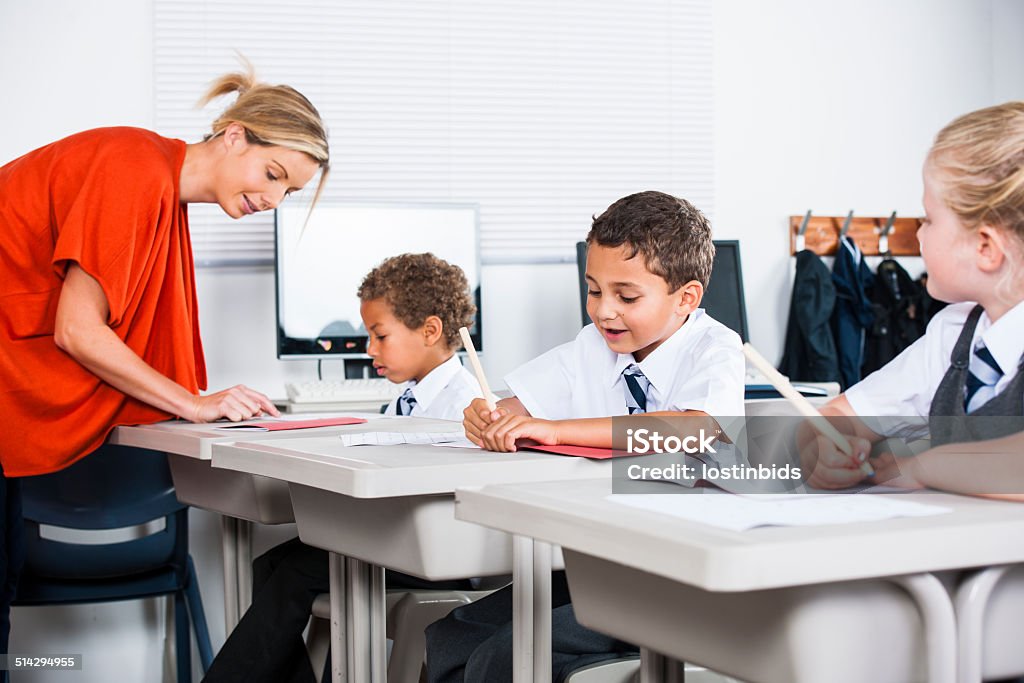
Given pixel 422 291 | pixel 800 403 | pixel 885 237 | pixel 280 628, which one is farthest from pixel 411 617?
pixel 885 237

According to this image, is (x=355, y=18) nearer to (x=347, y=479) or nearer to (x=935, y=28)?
(x=935, y=28)

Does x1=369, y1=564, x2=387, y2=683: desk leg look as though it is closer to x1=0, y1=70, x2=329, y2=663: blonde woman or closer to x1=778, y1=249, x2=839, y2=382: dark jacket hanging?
x1=0, y1=70, x2=329, y2=663: blonde woman

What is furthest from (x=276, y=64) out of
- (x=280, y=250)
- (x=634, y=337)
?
(x=634, y=337)

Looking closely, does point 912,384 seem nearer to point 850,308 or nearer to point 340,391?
point 340,391

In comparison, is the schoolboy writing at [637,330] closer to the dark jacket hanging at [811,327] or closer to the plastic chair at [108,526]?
the plastic chair at [108,526]

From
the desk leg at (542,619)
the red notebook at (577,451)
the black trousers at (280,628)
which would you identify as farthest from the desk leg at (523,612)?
the black trousers at (280,628)

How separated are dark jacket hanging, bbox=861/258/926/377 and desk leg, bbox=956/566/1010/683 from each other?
2.73 metres

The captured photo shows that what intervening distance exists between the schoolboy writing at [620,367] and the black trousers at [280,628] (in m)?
0.44

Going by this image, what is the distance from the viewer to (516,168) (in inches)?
133

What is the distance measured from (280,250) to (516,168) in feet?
2.75

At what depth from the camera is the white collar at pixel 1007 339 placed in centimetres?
105

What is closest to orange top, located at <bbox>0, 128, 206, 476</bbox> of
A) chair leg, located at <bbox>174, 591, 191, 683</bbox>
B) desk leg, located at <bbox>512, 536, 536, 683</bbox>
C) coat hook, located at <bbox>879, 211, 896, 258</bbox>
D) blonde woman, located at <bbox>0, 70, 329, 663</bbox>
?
blonde woman, located at <bbox>0, 70, 329, 663</bbox>

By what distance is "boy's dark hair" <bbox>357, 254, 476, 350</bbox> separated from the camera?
7.78 feet

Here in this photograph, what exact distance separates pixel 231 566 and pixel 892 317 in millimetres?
2233
